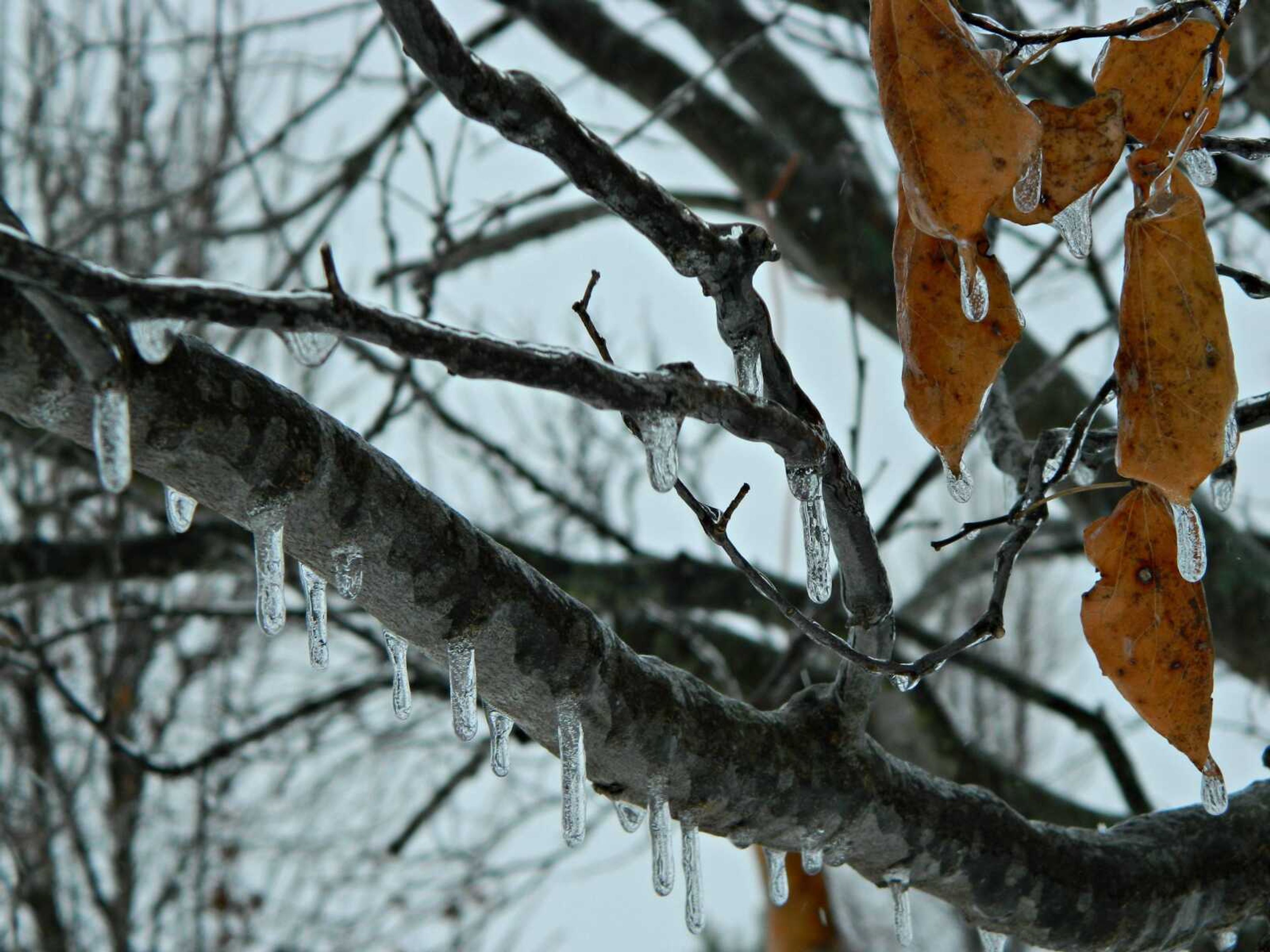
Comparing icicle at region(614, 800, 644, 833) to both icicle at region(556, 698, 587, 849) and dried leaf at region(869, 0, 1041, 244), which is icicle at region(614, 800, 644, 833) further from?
dried leaf at region(869, 0, 1041, 244)

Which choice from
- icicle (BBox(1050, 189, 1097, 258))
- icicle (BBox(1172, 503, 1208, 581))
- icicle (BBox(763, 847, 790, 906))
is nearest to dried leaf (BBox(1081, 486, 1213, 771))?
icicle (BBox(1172, 503, 1208, 581))

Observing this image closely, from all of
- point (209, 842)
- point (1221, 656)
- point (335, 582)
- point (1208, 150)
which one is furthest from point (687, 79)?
point (209, 842)

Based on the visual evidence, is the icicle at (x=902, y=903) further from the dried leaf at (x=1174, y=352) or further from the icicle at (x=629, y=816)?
the dried leaf at (x=1174, y=352)

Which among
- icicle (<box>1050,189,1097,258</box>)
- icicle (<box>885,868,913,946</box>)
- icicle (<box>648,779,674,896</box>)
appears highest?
icicle (<box>1050,189,1097,258</box>)

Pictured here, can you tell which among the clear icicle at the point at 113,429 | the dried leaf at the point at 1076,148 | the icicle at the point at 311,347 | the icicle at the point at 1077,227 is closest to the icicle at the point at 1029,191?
the dried leaf at the point at 1076,148

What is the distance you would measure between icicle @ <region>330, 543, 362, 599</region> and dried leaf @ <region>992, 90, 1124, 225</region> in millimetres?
484

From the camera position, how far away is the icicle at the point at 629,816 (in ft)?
3.53

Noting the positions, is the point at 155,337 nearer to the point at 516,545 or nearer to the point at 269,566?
the point at 269,566

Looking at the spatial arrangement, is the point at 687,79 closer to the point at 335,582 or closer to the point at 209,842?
the point at 335,582

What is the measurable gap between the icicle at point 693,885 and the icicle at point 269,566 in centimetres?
43

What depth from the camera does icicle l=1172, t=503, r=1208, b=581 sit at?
84cm

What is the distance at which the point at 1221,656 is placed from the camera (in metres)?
2.45

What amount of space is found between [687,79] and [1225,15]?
2.30 meters

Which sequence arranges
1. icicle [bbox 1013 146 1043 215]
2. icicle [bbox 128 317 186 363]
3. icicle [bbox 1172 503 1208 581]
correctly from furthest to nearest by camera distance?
icicle [bbox 1172 503 1208 581] → icicle [bbox 1013 146 1043 215] → icicle [bbox 128 317 186 363]
